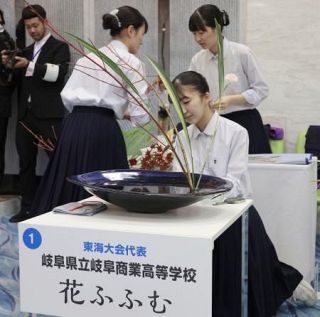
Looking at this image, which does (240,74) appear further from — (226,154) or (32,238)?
(32,238)

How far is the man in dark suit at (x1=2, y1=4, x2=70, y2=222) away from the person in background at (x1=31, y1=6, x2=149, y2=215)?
1431 mm

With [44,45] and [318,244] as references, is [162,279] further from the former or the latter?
[44,45]

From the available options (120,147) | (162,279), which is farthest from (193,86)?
(162,279)

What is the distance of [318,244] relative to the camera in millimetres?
3475

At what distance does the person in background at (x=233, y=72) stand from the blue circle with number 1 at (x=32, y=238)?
5.11 feet

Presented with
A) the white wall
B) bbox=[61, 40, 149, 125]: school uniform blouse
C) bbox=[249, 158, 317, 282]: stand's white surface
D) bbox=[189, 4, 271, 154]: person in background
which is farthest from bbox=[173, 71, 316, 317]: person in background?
the white wall

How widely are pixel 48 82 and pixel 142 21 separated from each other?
1591 mm

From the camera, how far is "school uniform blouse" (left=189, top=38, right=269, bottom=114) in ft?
9.59

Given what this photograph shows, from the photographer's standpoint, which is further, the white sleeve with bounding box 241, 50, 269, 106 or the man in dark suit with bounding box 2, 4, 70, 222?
the man in dark suit with bounding box 2, 4, 70, 222

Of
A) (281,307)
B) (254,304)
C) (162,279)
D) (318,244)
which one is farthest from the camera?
(318,244)

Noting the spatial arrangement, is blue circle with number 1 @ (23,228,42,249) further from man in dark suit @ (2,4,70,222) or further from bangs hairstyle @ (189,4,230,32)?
man in dark suit @ (2,4,70,222)

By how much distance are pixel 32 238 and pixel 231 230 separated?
79cm

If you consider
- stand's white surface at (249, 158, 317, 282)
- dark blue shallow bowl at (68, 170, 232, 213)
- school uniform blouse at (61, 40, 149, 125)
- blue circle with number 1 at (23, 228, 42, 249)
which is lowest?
stand's white surface at (249, 158, 317, 282)

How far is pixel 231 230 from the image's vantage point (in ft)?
6.47
